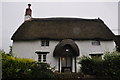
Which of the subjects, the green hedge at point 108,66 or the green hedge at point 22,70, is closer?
the green hedge at point 22,70

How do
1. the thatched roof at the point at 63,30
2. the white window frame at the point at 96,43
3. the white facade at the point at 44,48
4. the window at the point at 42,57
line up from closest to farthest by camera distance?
the window at the point at 42,57
the white facade at the point at 44,48
the thatched roof at the point at 63,30
the white window frame at the point at 96,43

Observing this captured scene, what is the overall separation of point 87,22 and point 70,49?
6.91 m

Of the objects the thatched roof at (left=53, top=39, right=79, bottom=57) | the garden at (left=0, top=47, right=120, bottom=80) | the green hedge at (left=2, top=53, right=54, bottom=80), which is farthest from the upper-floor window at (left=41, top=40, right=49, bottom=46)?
the green hedge at (left=2, top=53, right=54, bottom=80)

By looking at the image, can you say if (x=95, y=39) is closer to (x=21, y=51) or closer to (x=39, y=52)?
(x=39, y=52)

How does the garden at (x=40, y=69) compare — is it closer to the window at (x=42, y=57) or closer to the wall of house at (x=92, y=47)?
the wall of house at (x=92, y=47)

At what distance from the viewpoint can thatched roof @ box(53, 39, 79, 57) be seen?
71.9 ft

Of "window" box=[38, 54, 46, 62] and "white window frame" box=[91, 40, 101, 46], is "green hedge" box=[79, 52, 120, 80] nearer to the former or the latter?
"white window frame" box=[91, 40, 101, 46]

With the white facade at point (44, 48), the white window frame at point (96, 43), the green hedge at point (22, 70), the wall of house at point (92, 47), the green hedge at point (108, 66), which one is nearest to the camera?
the green hedge at point (22, 70)

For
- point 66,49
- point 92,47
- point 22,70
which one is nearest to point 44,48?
point 66,49

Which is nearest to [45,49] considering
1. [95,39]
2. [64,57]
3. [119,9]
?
[64,57]

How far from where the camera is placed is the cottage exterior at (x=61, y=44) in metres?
22.5

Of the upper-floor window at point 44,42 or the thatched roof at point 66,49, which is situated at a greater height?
the upper-floor window at point 44,42

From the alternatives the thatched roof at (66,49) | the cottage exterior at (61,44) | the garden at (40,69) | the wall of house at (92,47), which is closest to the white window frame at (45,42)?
the cottage exterior at (61,44)

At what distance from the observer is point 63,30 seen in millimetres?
25141
